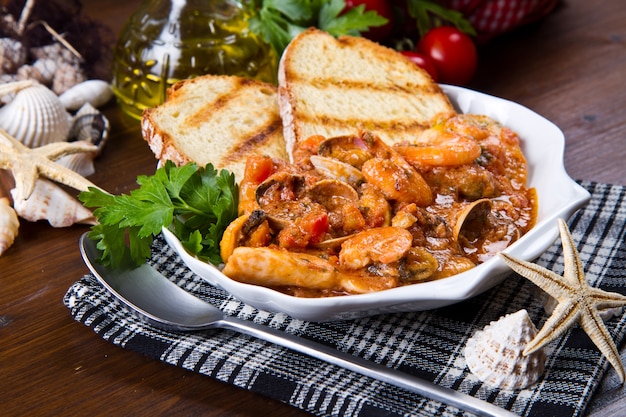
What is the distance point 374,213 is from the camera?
99.0 inches

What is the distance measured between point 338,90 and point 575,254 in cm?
166

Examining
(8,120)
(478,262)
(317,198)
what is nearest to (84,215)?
(8,120)

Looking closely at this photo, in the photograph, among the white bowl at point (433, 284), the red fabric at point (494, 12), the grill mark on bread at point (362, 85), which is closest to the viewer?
the white bowl at point (433, 284)

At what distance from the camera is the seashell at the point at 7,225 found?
123 inches

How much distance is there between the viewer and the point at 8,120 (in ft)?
12.3

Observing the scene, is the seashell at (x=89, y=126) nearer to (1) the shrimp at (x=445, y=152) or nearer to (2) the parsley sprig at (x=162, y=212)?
(2) the parsley sprig at (x=162, y=212)

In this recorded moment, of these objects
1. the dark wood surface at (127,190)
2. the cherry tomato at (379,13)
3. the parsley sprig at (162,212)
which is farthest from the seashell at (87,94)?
the parsley sprig at (162,212)

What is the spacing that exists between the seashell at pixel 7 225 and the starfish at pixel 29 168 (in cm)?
8

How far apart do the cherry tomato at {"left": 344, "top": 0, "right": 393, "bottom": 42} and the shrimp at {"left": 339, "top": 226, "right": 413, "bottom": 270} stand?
2.33 metres

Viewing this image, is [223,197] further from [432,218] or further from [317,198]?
[432,218]

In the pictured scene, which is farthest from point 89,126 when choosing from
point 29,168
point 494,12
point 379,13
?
point 494,12

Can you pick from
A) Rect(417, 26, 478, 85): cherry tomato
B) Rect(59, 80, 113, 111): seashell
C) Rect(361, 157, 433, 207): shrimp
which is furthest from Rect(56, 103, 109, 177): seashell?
Rect(417, 26, 478, 85): cherry tomato

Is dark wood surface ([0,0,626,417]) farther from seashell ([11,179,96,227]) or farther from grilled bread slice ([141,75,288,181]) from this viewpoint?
grilled bread slice ([141,75,288,181])

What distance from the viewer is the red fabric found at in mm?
4652
